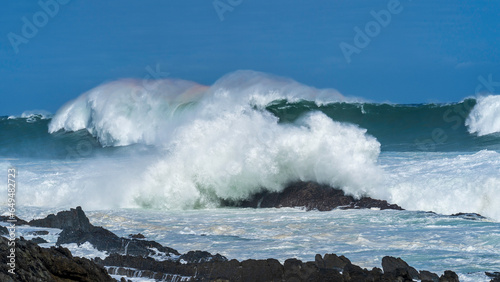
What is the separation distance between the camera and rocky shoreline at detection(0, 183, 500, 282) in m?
6.81

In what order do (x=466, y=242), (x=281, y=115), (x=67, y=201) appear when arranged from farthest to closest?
(x=281, y=115) < (x=67, y=201) < (x=466, y=242)

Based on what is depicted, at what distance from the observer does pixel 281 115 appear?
91.1 ft

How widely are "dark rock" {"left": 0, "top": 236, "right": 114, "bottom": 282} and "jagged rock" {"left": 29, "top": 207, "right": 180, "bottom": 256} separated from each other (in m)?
1.84

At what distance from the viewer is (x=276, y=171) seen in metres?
15.9

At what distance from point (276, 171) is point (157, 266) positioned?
7963 millimetres

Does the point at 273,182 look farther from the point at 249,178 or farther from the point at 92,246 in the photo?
the point at 92,246

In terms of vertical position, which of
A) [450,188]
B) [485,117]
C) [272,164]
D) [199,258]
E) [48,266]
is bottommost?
[48,266]

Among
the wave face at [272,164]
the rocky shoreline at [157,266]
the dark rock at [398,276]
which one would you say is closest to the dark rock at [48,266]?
the rocky shoreline at [157,266]

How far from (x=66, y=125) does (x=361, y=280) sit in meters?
27.6

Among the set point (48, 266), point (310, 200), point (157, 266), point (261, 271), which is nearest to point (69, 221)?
point (157, 266)

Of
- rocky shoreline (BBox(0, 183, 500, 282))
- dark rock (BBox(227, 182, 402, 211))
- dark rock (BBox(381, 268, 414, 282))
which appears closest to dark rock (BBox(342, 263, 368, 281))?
rocky shoreline (BBox(0, 183, 500, 282))

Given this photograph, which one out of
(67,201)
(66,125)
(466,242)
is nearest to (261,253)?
(466,242)

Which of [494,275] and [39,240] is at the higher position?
[39,240]

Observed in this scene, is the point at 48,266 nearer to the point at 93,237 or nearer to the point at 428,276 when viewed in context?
the point at 93,237
